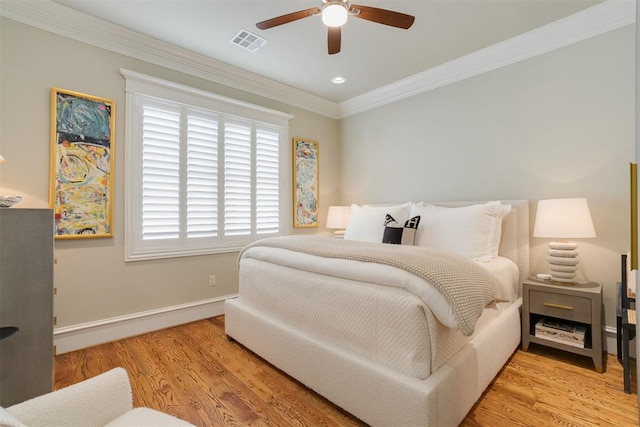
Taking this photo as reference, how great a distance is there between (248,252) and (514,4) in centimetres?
291

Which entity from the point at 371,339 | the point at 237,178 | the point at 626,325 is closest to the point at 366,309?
the point at 371,339

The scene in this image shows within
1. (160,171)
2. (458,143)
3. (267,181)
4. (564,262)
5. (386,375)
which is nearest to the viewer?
(386,375)

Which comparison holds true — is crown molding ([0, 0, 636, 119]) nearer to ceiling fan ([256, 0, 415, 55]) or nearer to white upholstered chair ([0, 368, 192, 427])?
ceiling fan ([256, 0, 415, 55])

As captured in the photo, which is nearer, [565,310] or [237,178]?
[565,310]

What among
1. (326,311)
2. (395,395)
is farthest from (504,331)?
(326,311)

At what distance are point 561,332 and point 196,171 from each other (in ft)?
11.6

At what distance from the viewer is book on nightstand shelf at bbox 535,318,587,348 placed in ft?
7.23

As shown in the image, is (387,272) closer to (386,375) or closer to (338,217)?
(386,375)

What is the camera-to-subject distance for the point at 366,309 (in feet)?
5.13

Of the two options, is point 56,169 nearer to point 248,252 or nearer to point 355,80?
point 248,252

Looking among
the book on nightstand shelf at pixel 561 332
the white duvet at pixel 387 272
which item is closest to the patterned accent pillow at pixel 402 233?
the white duvet at pixel 387 272

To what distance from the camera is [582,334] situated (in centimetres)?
219

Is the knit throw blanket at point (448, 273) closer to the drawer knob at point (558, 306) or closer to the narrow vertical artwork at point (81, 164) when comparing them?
the drawer knob at point (558, 306)

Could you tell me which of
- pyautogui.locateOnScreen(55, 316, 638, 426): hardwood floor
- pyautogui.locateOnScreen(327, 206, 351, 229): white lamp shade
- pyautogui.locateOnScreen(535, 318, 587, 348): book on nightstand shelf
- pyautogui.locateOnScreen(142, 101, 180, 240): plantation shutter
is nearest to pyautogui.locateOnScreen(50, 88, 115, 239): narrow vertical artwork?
pyautogui.locateOnScreen(142, 101, 180, 240): plantation shutter
